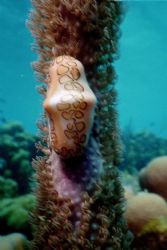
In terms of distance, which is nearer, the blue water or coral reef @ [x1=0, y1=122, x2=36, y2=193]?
coral reef @ [x1=0, y1=122, x2=36, y2=193]

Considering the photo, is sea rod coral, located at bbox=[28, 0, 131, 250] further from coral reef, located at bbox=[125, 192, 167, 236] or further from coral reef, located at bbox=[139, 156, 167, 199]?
coral reef, located at bbox=[139, 156, 167, 199]

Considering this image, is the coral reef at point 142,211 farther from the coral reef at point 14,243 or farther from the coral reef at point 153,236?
the coral reef at point 14,243

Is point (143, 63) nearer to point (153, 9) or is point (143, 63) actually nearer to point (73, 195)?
point (153, 9)

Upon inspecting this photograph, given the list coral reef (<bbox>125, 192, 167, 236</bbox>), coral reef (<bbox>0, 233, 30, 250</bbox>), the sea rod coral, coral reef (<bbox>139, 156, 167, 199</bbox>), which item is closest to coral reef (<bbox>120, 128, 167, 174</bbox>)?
coral reef (<bbox>139, 156, 167, 199</bbox>)

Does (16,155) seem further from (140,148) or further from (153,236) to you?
(140,148)

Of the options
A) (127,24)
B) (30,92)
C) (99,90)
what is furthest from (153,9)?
(30,92)

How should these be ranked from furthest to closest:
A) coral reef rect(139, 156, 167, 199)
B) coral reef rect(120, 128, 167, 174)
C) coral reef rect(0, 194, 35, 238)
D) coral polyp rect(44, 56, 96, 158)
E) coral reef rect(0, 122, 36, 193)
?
coral reef rect(120, 128, 167, 174)
coral reef rect(0, 122, 36, 193)
coral reef rect(139, 156, 167, 199)
coral reef rect(0, 194, 35, 238)
coral polyp rect(44, 56, 96, 158)

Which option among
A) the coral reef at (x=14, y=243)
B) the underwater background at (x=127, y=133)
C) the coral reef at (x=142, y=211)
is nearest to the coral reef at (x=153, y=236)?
the underwater background at (x=127, y=133)
